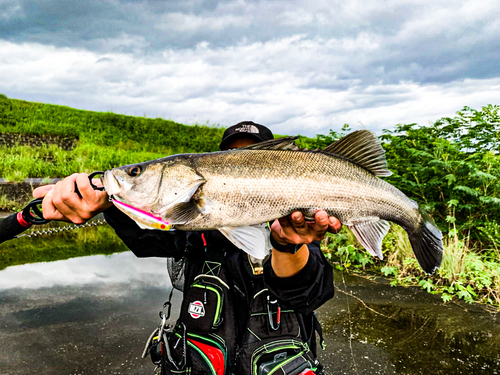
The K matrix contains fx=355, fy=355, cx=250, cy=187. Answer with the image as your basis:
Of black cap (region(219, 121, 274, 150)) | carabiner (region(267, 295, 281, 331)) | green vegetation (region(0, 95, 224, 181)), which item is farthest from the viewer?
green vegetation (region(0, 95, 224, 181))

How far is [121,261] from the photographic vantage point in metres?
7.21

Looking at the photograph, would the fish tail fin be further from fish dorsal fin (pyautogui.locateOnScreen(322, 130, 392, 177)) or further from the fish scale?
fish dorsal fin (pyautogui.locateOnScreen(322, 130, 392, 177))

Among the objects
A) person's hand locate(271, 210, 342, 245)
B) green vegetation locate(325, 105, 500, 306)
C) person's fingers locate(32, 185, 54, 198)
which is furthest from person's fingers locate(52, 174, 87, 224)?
green vegetation locate(325, 105, 500, 306)

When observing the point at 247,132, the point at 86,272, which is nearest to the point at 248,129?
the point at 247,132

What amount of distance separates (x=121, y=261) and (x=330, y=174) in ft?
20.2

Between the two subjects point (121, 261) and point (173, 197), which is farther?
point (121, 261)

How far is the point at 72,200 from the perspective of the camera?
86.9 inches

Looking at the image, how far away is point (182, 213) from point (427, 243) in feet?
5.03

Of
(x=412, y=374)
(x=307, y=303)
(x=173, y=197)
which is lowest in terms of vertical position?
(x=412, y=374)

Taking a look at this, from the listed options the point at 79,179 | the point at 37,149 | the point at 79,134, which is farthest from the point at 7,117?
the point at 79,179

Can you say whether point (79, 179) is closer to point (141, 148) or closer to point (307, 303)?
point (307, 303)

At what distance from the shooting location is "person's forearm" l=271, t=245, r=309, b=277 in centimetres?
242

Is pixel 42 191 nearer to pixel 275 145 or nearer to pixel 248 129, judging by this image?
pixel 275 145

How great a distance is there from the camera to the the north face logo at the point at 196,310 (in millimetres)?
2586
